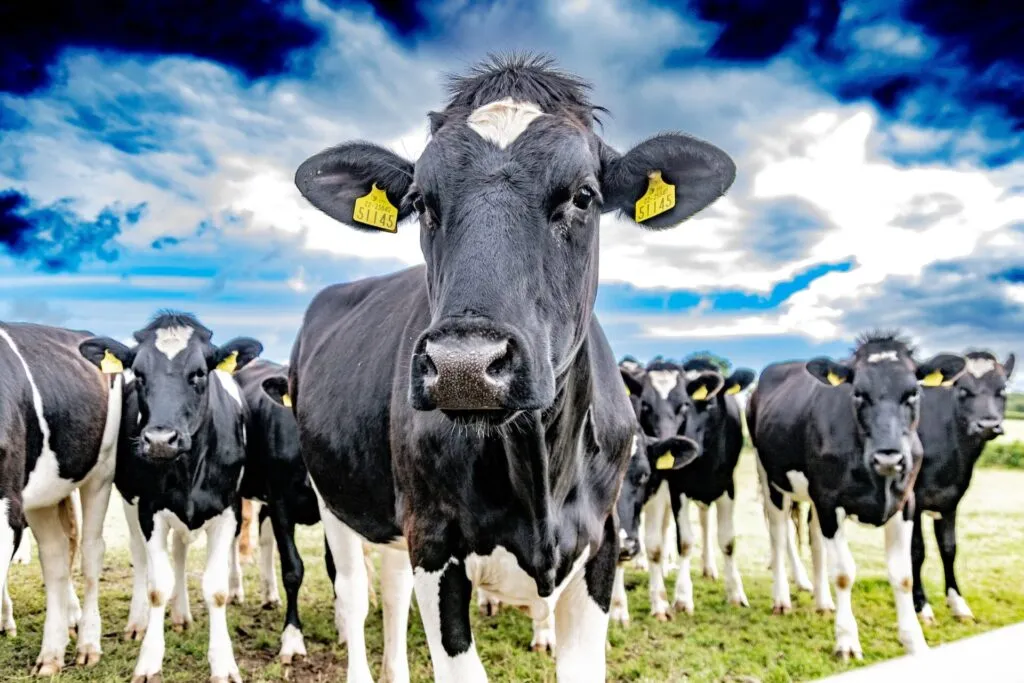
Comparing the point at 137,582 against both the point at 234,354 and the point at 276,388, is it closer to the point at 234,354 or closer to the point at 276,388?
the point at 276,388

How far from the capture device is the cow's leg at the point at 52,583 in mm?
4809

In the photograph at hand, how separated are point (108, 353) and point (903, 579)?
6.10m

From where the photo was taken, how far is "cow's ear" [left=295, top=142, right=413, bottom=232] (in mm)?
2971

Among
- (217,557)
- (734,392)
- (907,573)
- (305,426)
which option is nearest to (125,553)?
(217,557)

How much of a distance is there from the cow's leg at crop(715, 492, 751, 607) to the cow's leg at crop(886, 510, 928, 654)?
5.42 ft

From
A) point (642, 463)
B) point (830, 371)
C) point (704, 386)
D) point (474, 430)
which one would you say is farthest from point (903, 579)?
point (474, 430)

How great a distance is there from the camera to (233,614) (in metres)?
6.64

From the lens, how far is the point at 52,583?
518cm

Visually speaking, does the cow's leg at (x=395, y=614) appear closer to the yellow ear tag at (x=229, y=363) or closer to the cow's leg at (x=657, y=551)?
the yellow ear tag at (x=229, y=363)

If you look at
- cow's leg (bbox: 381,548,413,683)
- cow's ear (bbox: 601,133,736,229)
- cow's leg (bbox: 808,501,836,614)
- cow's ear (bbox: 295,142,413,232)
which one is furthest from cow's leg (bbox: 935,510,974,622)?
cow's ear (bbox: 295,142,413,232)

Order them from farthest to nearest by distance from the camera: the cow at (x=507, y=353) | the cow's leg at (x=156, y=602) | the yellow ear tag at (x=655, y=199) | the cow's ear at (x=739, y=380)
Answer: the cow's ear at (x=739, y=380)
the cow's leg at (x=156, y=602)
the yellow ear tag at (x=655, y=199)
the cow at (x=507, y=353)

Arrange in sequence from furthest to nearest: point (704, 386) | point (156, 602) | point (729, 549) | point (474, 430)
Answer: point (704, 386) < point (729, 549) < point (156, 602) < point (474, 430)

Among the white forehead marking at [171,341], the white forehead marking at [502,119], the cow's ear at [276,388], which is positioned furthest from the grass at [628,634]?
the white forehead marking at [502,119]

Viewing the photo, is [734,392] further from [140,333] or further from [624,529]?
[140,333]
